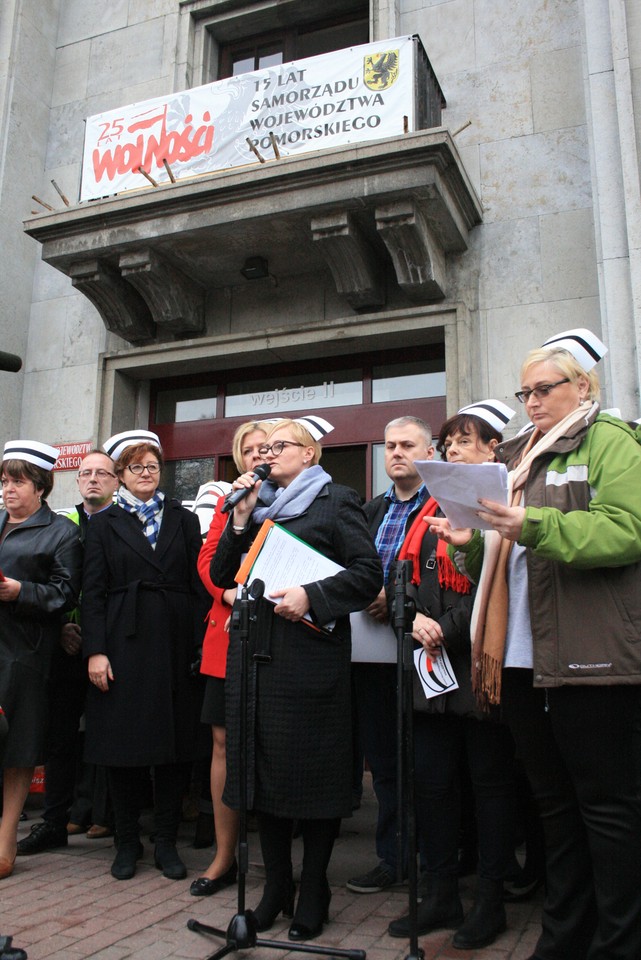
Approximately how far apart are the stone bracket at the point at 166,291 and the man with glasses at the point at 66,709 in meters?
3.28

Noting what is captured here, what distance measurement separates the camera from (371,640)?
3.63 m

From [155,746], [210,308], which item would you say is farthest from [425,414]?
[155,746]

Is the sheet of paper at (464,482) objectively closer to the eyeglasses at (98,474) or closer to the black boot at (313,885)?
the black boot at (313,885)

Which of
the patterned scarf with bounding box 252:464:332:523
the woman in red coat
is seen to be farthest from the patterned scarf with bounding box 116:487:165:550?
the patterned scarf with bounding box 252:464:332:523

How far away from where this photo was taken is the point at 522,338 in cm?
684

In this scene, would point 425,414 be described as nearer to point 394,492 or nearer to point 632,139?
point 632,139

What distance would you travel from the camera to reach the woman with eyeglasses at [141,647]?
12.9 feet

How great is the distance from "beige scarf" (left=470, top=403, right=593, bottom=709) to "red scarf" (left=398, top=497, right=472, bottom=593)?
39cm

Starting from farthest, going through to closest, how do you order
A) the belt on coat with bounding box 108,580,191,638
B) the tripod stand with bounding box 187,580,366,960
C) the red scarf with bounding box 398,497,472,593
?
the belt on coat with bounding box 108,580,191,638, the red scarf with bounding box 398,497,472,593, the tripod stand with bounding box 187,580,366,960

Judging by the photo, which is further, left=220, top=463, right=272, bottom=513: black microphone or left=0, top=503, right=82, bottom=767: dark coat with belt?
left=0, top=503, right=82, bottom=767: dark coat with belt

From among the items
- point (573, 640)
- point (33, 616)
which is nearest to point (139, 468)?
point (33, 616)

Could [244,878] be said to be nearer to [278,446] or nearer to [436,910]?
[436,910]

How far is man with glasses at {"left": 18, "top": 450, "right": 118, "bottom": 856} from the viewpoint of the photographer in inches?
172

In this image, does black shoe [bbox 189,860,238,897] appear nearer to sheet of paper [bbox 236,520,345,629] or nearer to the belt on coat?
the belt on coat
